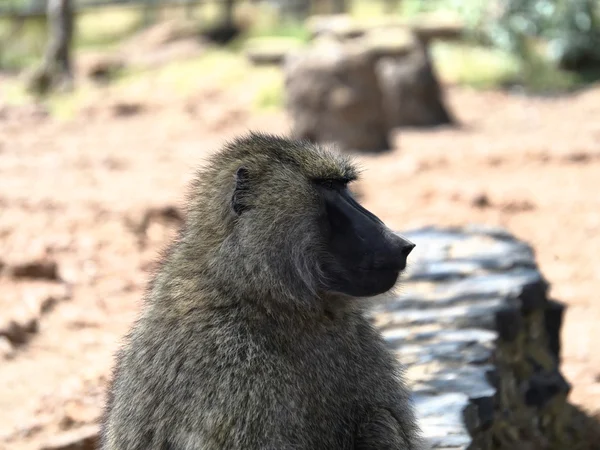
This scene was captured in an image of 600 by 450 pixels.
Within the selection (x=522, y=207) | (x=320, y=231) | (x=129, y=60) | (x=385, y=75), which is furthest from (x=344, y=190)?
(x=129, y=60)

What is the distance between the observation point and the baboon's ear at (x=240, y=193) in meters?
2.72

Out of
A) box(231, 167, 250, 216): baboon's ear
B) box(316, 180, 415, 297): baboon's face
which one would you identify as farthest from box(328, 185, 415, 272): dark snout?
box(231, 167, 250, 216): baboon's ear

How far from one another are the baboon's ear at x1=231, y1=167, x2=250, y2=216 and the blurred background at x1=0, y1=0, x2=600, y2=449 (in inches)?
24.7

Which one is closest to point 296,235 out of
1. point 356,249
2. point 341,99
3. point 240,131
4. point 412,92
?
point 356,249

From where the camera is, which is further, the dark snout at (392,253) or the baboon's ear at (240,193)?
the baboon's ear at (240,193)

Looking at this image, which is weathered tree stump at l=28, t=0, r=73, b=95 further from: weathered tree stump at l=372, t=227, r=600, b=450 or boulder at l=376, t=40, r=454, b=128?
weathered tree stump at l=372, t=227, r=600, b=450

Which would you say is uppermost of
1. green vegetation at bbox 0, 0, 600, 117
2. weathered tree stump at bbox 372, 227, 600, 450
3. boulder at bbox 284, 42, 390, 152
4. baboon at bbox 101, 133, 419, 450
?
baboon at bbox 101, 133, 419, 450

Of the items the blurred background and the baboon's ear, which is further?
the blurred background

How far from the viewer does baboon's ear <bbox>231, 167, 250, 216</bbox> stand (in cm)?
272

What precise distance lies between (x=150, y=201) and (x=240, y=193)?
5.45 m

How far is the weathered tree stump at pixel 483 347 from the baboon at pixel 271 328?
1.72 feet

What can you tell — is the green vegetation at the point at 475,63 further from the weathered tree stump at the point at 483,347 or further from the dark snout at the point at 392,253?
the dark snout at the point at 392,253

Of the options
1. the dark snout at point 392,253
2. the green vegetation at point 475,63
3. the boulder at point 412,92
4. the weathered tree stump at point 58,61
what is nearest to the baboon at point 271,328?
the dark snout at point 392,253

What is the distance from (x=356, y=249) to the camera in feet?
8.67
